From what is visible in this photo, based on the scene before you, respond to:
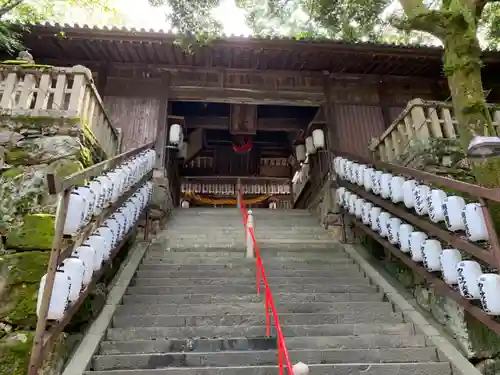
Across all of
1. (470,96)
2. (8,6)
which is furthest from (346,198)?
(8,6)

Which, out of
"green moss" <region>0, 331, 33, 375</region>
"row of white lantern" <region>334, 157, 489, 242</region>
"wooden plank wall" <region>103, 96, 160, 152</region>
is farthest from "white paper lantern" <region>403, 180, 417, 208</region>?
"wooden plank wall" <region>103, 96, 160, 152</region>

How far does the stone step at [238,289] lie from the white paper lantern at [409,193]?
182 cm

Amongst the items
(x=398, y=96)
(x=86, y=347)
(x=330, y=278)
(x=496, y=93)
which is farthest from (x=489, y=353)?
(x=496, y=93)

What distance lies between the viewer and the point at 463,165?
24.6ft

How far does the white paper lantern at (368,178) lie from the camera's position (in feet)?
25.9

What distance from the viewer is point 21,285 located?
5.15 meters

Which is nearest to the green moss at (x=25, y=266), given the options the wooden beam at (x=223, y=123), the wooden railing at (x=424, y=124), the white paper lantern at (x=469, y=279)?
the white paper lantern at (x=469, y=279)

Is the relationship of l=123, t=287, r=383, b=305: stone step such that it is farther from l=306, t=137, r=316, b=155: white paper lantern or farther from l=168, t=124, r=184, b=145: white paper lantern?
l=306, t=137, r=316, b=155: white paper lantern

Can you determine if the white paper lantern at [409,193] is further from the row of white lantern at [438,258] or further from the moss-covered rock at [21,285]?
the moss-covered rock at [21,285]

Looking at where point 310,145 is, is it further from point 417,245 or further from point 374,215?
point 417,245

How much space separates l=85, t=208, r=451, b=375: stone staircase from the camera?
A: 15.8ft

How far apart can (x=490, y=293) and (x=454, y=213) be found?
3.80ft

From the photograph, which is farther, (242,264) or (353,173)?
(353,173)

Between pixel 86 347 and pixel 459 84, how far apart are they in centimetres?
657
